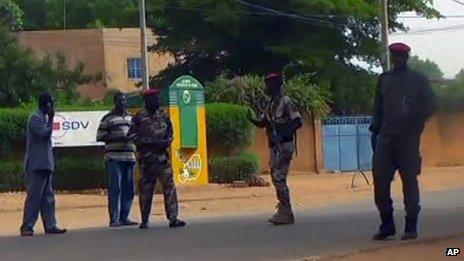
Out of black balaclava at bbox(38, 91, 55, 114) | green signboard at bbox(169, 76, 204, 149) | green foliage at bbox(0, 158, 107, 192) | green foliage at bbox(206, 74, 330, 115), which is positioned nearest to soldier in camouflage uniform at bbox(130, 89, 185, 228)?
black balaclava at bbox(38, 91, 55, 114)

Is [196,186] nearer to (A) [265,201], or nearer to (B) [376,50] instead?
(A) [265,201]

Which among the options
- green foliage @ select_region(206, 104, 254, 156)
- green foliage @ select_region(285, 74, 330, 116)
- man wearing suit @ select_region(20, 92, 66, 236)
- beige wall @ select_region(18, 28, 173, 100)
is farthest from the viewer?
beige wall @ select_region(18, 28, 173, 100)

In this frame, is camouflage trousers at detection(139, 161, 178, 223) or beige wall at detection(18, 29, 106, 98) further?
beige wall at detection(18, 29, 106, 98)

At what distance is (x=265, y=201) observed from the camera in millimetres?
22984

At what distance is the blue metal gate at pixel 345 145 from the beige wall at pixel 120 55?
906 inches

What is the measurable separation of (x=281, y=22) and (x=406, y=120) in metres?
40.0

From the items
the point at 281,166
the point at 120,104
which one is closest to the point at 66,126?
the point at 120,104

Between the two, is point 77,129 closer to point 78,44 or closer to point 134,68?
point 78,44

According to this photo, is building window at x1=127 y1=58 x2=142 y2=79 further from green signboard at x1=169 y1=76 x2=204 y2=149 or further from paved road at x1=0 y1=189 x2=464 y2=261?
paved road at x1=0 y1=189 x2=464 y2=261

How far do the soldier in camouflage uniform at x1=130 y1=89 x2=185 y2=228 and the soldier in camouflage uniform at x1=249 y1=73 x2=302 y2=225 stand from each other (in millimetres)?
1195

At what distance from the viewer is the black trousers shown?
10.3 metres

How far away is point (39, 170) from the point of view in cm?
1317

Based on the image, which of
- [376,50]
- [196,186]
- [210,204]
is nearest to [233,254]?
[210,204]

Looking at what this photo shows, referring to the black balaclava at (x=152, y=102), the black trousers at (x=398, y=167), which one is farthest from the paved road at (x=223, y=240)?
the black balaclava at (x=152, y=102)
